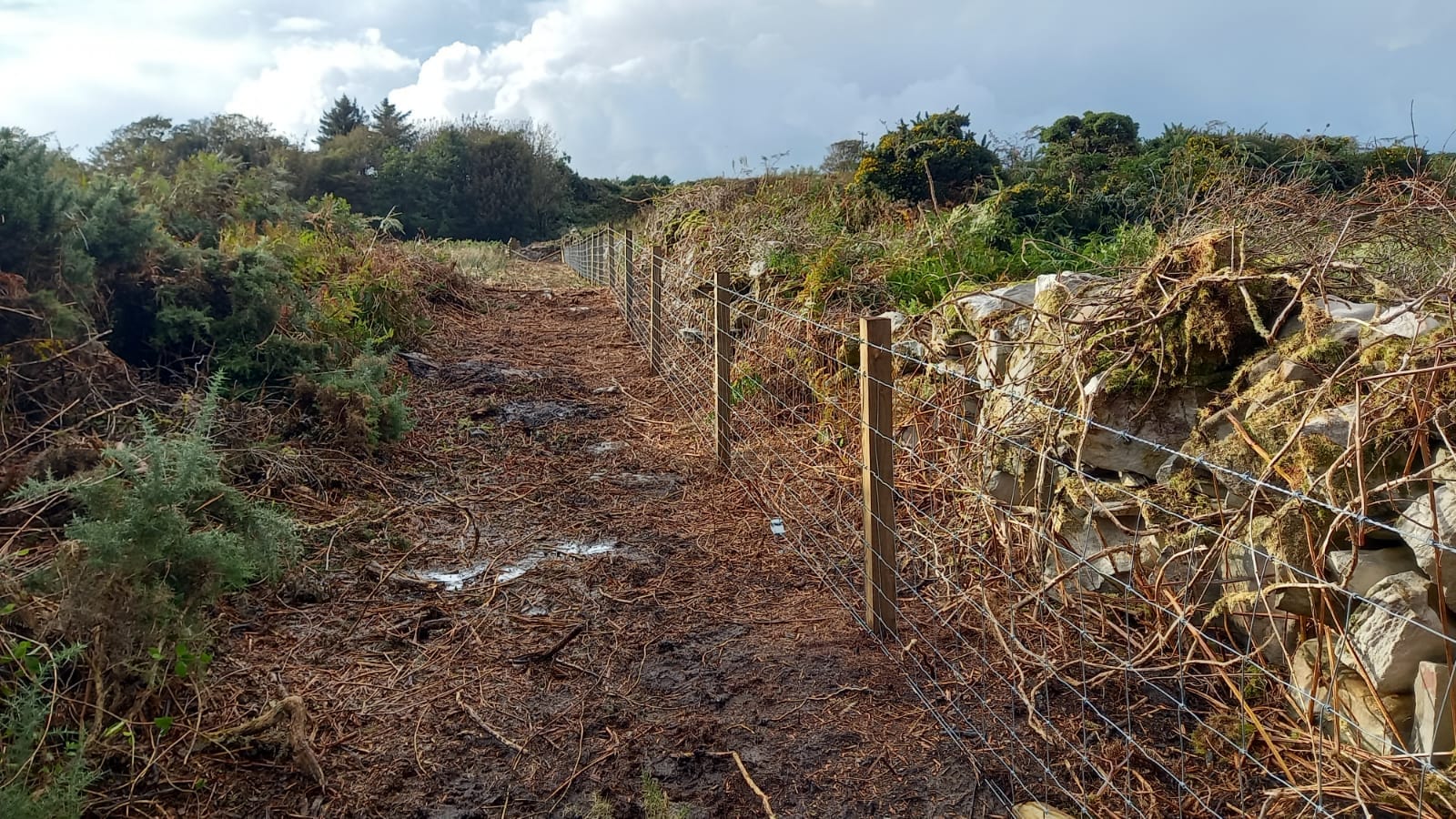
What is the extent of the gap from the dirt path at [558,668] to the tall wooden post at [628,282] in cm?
552

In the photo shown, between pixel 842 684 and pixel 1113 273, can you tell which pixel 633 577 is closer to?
pixel 842 684

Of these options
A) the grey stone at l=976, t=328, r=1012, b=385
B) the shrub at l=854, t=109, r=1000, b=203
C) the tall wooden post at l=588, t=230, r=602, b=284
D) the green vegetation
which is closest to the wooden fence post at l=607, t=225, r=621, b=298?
the green vegetation

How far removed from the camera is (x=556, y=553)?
4.67m

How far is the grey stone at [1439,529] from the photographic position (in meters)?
2.37

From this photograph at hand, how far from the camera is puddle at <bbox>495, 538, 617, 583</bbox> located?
443 cm

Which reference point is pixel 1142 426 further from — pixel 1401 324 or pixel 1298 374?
pixel 1401 324

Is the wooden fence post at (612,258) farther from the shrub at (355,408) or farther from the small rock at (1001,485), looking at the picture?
the small rock at (1001,485)

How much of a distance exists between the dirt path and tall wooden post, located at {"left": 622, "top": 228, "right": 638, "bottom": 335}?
5522 mm

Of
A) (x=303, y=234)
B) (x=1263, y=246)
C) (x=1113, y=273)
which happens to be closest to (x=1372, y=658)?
(x=1263, y=246)

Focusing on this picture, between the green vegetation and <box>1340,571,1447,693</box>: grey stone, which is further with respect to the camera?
the green vegetation

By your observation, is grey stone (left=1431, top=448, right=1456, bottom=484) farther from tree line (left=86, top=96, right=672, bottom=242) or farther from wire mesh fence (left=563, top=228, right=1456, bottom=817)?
tree line (left=86, top=96, right=672, bottom=242)

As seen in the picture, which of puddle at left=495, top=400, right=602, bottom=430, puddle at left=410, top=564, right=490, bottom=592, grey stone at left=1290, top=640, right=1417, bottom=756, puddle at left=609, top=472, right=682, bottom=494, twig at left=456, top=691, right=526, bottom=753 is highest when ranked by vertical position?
grey stone at left=1290, top=640, right=1417, bottom=756

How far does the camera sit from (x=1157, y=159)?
368 inches

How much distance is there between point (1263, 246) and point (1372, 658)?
1.95 metres
